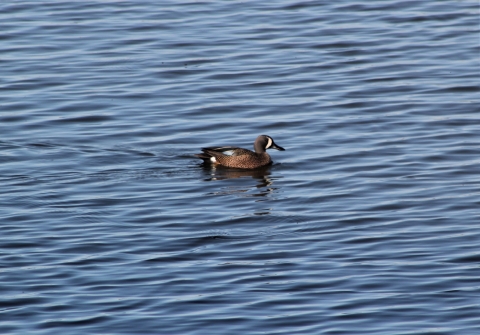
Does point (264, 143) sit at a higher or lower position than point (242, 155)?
higher

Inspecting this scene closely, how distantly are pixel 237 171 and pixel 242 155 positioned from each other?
0.93ft

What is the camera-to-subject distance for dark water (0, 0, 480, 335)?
904 centimetres

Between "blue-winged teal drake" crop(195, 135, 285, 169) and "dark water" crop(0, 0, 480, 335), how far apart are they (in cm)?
20

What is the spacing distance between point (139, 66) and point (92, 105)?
2548mm

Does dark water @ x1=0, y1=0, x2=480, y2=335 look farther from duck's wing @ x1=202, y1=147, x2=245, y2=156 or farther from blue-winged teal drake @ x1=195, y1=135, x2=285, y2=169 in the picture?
duck's wing @ x1=202, y1=147, x2=245, y2=156

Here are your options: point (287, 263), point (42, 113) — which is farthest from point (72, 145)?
point (287, 263)

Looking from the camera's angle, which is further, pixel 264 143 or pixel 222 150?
pixel 264 143

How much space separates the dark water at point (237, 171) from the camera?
9039 mm

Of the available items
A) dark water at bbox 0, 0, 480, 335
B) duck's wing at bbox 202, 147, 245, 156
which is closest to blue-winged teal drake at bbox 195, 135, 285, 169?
duck's wing at bbox 202, 147, 245, 156

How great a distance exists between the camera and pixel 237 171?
14.6 m

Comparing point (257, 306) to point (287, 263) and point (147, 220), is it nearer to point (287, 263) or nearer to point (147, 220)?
point (287, 263)

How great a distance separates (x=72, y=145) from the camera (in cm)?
1502

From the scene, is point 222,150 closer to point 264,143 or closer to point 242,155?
point 242,155

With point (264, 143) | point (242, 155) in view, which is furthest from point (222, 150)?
point (264, 143)
